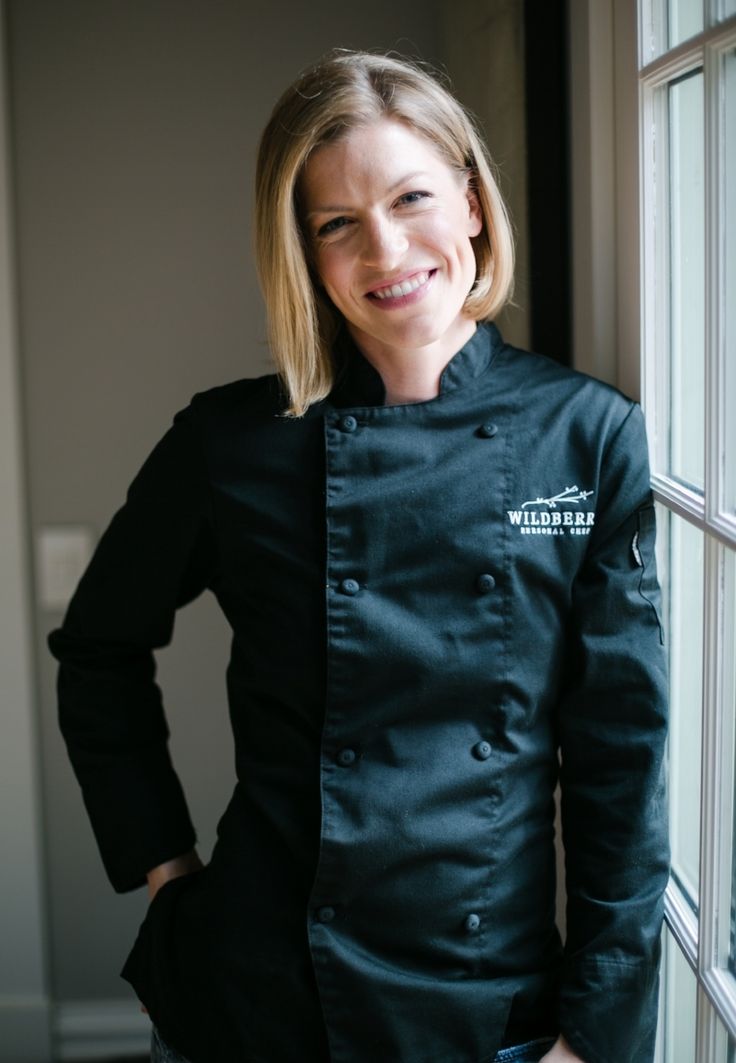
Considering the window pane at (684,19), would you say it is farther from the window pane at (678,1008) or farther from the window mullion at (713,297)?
the window pane at (678,1008)

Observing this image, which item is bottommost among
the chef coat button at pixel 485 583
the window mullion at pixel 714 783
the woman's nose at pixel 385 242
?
the window mullion at pixel 714 783

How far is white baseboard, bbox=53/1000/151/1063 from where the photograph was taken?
95.7 inches

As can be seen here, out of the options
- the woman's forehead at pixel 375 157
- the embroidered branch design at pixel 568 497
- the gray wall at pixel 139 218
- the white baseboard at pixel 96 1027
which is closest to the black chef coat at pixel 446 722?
the embroidered branch design at pixel 568 497

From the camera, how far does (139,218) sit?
7.25 ft

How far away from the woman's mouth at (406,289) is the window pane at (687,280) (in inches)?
10.5

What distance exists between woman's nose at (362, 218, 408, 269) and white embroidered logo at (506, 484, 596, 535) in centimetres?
28

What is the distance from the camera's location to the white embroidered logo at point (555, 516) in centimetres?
126

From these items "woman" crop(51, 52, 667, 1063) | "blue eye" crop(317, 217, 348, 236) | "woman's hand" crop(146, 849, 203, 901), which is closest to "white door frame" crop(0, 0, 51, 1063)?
"woman's hand" crop(146, 849, 203, 901)

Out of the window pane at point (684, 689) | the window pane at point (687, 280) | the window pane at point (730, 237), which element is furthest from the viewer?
the window pane at point (684, 689)

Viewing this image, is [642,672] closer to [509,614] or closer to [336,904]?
[509,614]

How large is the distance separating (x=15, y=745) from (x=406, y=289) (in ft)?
4.58

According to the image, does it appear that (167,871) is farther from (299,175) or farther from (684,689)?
(299,175)

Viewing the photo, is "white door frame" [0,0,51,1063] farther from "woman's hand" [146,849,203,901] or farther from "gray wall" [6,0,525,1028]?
"woman's hand" [146,849,203,901]

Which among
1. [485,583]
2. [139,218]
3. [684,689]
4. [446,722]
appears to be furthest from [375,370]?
[139,218]
